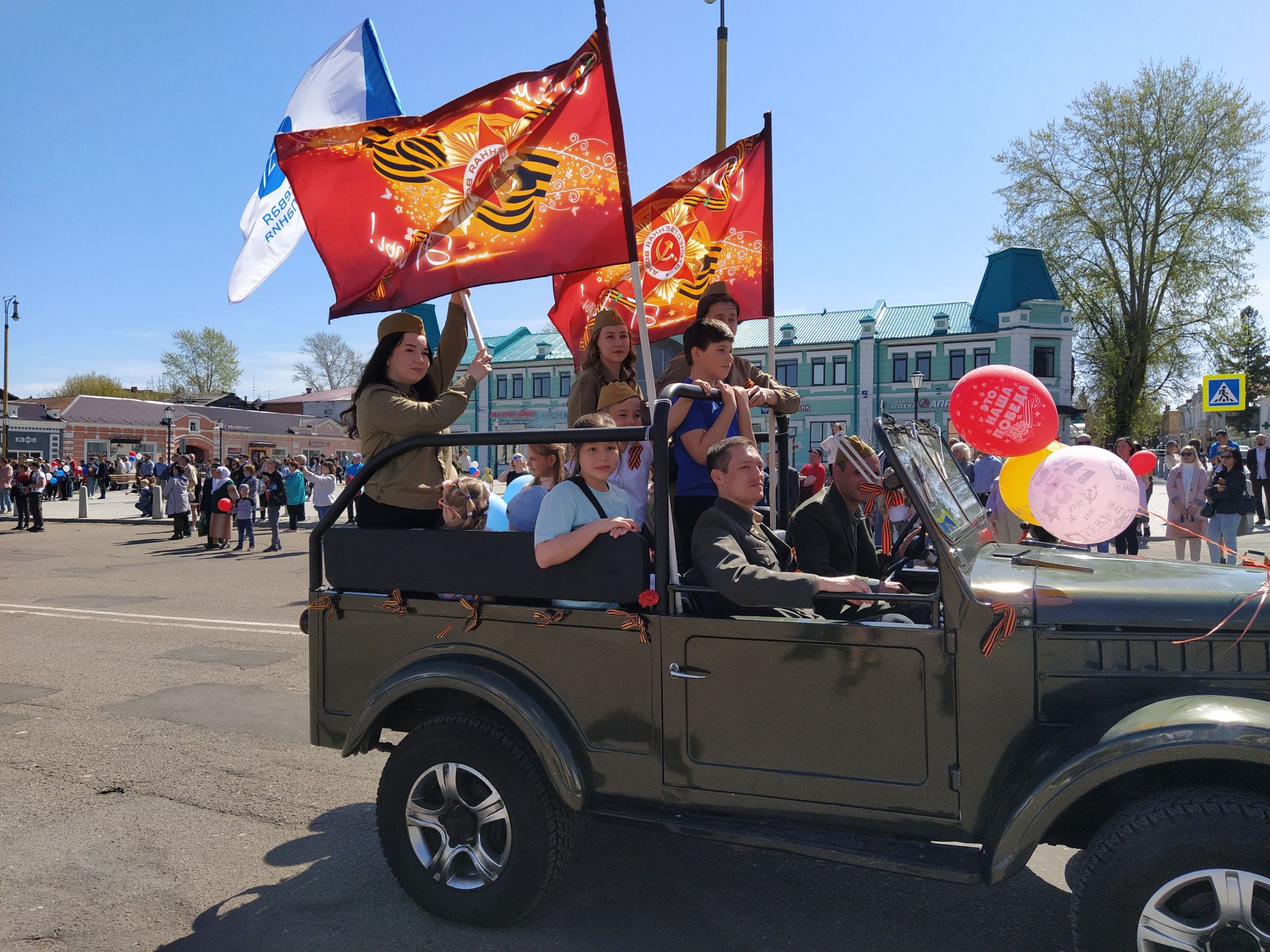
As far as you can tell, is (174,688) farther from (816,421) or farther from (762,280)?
(816,421)

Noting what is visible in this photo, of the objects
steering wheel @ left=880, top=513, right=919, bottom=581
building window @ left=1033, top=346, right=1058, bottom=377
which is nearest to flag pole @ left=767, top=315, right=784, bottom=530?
steering wheel @ left=880, top=513, right=919, bottom=581

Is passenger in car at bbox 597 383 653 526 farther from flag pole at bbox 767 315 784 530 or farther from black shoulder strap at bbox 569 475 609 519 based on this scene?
flag pole at bbox 767 315 784 530

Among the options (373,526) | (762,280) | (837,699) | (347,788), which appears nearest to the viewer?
(837,699)

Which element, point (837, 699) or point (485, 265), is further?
point (485, 265)

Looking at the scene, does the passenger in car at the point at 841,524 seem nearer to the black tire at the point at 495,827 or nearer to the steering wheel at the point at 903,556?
the steering wheel at the point at 903,556

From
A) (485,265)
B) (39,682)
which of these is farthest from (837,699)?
(39,682)

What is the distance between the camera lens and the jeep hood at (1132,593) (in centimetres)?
262

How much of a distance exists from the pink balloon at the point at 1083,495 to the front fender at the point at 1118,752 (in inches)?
71.2

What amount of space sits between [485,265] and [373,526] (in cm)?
139

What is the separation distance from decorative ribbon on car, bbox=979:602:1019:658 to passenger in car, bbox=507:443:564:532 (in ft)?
5.52

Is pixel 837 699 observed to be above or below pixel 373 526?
below

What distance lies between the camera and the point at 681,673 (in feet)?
9.67

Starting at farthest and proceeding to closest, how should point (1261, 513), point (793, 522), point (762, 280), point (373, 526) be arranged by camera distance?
point (1261, 513) → point (762, 280) → point (793, 522) → point (373, 526)

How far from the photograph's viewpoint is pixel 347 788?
475 centimetres
